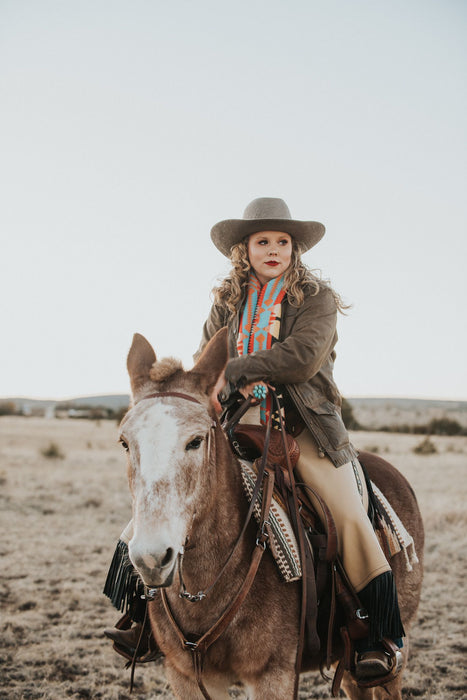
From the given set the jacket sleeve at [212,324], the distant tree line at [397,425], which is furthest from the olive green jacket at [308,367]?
the distant tree line at [397,425]

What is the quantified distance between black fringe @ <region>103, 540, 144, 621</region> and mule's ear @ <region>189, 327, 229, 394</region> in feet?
4.17

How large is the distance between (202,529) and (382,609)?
4.48ft

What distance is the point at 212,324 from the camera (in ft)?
14.2

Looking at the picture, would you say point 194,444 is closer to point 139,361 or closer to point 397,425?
point 139,361

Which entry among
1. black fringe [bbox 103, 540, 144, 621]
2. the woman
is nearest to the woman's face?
the woman

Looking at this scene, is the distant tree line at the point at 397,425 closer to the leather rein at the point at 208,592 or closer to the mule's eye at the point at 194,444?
the leather rein at the point at 208,592

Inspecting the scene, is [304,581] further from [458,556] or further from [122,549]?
[458,556]

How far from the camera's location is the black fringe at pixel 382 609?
3324 mm

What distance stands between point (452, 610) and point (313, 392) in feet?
20.6

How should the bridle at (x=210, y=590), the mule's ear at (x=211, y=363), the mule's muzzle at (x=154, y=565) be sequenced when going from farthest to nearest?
1. the mule's ear at (x=211, y=363)
2. the bridle at (x=210, y=590)
3. the mule's muzzle at (x=154, y=565)

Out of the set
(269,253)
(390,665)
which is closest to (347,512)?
(390,665)

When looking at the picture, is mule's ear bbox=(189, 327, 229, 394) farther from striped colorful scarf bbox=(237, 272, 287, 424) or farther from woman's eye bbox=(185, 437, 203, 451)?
striped colorful scarf bbox=(237, 272, 287, 424)

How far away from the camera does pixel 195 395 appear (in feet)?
9.39

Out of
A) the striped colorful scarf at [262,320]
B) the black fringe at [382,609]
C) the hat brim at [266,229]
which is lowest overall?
the black fringe at [382,609]
